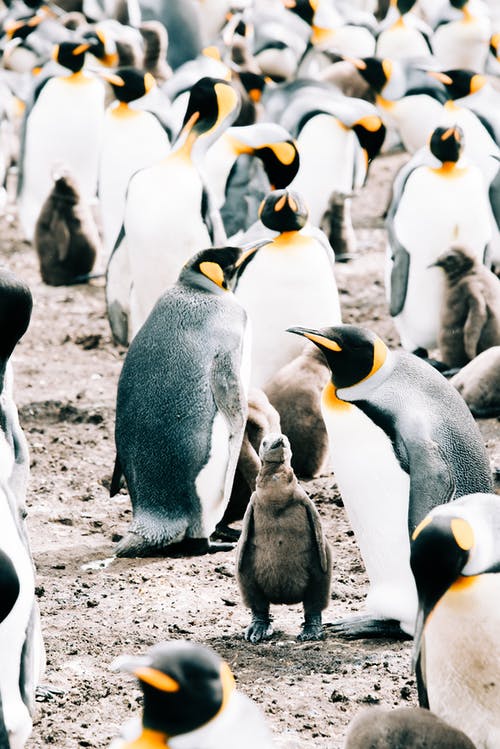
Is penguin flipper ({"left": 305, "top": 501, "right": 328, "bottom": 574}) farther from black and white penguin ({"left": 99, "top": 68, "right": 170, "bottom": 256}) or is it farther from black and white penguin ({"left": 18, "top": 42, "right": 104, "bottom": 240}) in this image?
black and white penguin ({"left": 18, "top": 42, "right": 104, "bottom": 240})

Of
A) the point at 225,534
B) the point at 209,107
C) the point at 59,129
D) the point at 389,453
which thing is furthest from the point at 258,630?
the point at 59,129

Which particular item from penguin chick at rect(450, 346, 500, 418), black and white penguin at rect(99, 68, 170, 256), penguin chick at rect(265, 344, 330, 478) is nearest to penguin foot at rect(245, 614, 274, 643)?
penguin chick at rect(265, 344, 330, 478)

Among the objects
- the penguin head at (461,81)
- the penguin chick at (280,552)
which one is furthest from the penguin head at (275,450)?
the penguin head at (461,81)

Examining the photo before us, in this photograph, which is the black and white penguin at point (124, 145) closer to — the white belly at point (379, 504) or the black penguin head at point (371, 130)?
the black penguin head at point (371, 130)

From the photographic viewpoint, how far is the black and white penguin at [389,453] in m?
4.64

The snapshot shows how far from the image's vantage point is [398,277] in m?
8.05

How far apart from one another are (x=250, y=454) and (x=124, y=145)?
4.46 metres

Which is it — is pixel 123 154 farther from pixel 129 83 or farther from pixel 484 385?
pixel 484 385

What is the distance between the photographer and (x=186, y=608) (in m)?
4.92

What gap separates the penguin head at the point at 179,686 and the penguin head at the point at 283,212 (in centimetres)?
431

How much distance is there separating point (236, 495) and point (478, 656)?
86.3 inches

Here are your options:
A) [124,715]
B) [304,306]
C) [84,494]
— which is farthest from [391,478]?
[304,306]

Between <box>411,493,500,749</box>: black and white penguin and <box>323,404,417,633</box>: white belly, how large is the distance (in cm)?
80

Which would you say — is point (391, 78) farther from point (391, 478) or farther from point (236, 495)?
point (391, 478)
